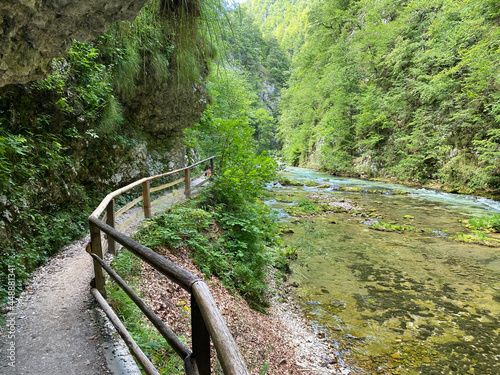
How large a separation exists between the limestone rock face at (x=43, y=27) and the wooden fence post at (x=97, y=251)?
1.67 m

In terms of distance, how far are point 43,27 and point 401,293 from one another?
7.62 meters

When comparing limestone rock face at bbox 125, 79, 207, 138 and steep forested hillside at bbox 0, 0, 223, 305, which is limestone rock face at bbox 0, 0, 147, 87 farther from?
limestone rock face at bbox 125, 79, 207, 138

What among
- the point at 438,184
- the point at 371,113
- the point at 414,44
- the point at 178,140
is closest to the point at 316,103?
the point at 371,113

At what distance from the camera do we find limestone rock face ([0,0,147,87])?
87.0 inches

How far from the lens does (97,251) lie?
2918mm

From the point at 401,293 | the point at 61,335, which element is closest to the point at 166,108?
the point at 61,335

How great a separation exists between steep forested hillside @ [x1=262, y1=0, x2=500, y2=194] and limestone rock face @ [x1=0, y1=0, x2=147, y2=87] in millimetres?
16470

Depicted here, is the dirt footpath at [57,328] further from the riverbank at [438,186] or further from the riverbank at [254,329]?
the riverbank at [438,186]

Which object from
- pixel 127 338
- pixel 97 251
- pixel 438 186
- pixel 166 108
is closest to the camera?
pixel 127 338

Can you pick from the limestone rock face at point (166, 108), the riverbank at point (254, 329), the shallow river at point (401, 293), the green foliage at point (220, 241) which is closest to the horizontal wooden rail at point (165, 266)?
the riverbank at point (254, 329)

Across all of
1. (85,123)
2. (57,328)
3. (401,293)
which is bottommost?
(401,293)

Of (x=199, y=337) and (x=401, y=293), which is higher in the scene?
(x=199, y=337)

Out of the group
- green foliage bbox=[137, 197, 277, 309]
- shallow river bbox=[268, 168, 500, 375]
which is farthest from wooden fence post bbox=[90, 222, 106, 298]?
shallow river bbox=[268, 168, 500, 375]

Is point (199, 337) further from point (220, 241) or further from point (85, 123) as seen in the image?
point (85, 123)
